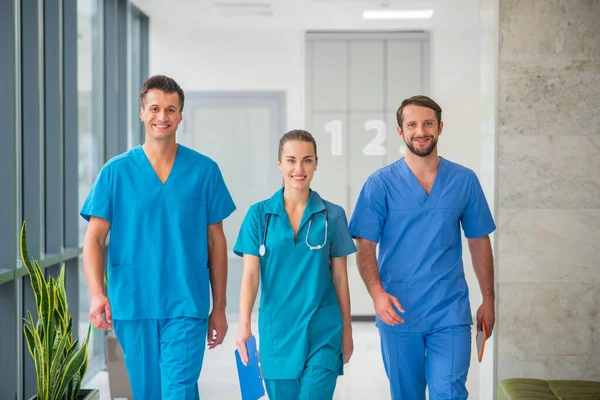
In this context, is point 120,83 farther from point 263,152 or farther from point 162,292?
point 162,292

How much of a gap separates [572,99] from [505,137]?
0.34 meters

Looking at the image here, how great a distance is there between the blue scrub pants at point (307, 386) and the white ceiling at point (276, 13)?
11.9 ft

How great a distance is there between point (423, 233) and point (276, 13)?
3669mm

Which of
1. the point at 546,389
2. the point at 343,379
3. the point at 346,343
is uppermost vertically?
the point at 346,343

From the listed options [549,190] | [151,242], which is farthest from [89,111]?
[549,190]

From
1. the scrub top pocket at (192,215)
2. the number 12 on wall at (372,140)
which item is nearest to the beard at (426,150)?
the scrub top pocket at (192,215)

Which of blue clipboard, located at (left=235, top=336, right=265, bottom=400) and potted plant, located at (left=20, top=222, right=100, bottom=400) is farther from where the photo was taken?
potted plant, located at (left=20, top=222, right=100, bottom=400)

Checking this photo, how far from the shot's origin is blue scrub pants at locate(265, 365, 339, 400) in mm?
2367

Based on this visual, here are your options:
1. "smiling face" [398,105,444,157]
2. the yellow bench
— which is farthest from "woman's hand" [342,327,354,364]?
the yellow bench

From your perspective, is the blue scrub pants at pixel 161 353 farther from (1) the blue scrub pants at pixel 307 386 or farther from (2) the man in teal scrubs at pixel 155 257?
(1) the blue scrub pants at pixel 307 386

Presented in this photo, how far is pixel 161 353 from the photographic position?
2.48 m

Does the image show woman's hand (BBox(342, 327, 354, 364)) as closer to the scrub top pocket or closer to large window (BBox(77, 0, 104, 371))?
the scrub top pocket

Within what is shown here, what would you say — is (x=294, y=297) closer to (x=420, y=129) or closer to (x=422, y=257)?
(x=422, y=257)

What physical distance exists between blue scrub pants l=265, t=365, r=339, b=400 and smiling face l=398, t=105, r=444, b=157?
0.85 meters
